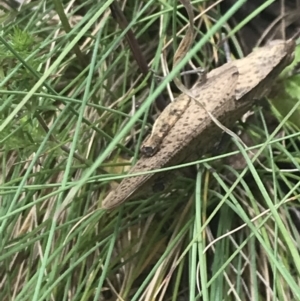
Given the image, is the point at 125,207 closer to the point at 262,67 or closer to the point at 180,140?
the point at 180,140

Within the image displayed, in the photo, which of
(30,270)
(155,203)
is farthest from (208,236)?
(30,270)

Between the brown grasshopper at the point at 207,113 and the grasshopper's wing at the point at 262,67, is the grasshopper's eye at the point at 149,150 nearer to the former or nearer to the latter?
the brown grasshopper at the point at 207,113

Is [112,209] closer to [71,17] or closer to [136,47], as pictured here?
[136,47]

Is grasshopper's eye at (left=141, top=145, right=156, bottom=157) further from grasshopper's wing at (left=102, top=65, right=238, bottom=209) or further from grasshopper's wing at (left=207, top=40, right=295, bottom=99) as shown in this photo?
grasshopper's wing at (left=207, top=40, right=295, bottom=99)

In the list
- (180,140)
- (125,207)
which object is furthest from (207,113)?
(125,207)

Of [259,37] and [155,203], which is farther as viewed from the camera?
[259,37]

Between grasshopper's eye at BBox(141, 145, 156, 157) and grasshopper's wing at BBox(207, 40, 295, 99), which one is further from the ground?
grasshopper's wing at BBox(207, 40, 295, 99)

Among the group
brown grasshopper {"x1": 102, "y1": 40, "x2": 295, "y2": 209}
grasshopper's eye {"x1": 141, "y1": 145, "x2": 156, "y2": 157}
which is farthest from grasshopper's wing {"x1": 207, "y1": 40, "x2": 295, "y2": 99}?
grasshopper's eye {"x1": 141, "y1": 145, "x2": 156, "y2": 157}

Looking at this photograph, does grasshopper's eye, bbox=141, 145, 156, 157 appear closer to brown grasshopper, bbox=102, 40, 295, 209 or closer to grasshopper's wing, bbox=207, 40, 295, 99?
brown grasshopper, bbox=102, 40, 295, 209
